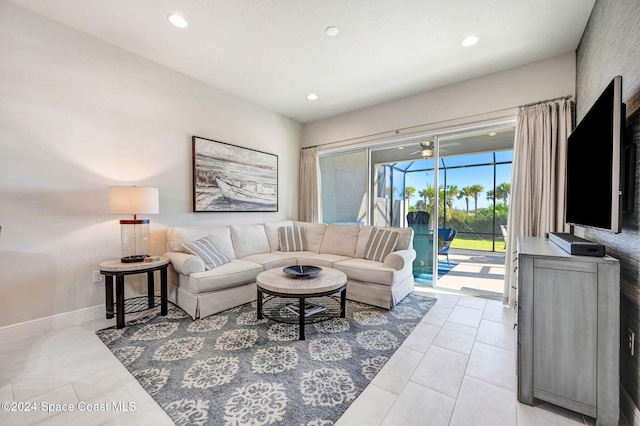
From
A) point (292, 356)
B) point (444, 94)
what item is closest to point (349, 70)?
point (444, 94)

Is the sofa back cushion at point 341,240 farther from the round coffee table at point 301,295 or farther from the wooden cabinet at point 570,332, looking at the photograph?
the wooden cabinet at point 570,332

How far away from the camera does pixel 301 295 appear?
7.17ft

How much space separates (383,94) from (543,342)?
11.3ft

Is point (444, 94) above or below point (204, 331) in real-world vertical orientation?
above

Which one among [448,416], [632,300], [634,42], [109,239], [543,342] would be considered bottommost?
[448,416]

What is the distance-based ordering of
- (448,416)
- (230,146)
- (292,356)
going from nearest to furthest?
(448,416) → (292,356) → (230,146)

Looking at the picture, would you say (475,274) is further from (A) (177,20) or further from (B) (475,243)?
(A) (177,20)

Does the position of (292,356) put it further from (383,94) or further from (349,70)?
(383,94)

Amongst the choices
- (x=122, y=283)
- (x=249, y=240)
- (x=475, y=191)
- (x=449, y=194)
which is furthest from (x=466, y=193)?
(x=122, y=283)

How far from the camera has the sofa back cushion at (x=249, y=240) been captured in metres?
3.60

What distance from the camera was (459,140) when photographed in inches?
143

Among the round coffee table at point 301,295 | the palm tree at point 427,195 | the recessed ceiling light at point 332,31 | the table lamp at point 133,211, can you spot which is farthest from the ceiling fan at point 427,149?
the table lamp at point 133,211

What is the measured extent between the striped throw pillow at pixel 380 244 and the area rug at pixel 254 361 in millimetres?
757

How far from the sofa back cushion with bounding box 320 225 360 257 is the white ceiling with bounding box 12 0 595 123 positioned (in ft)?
6.81
